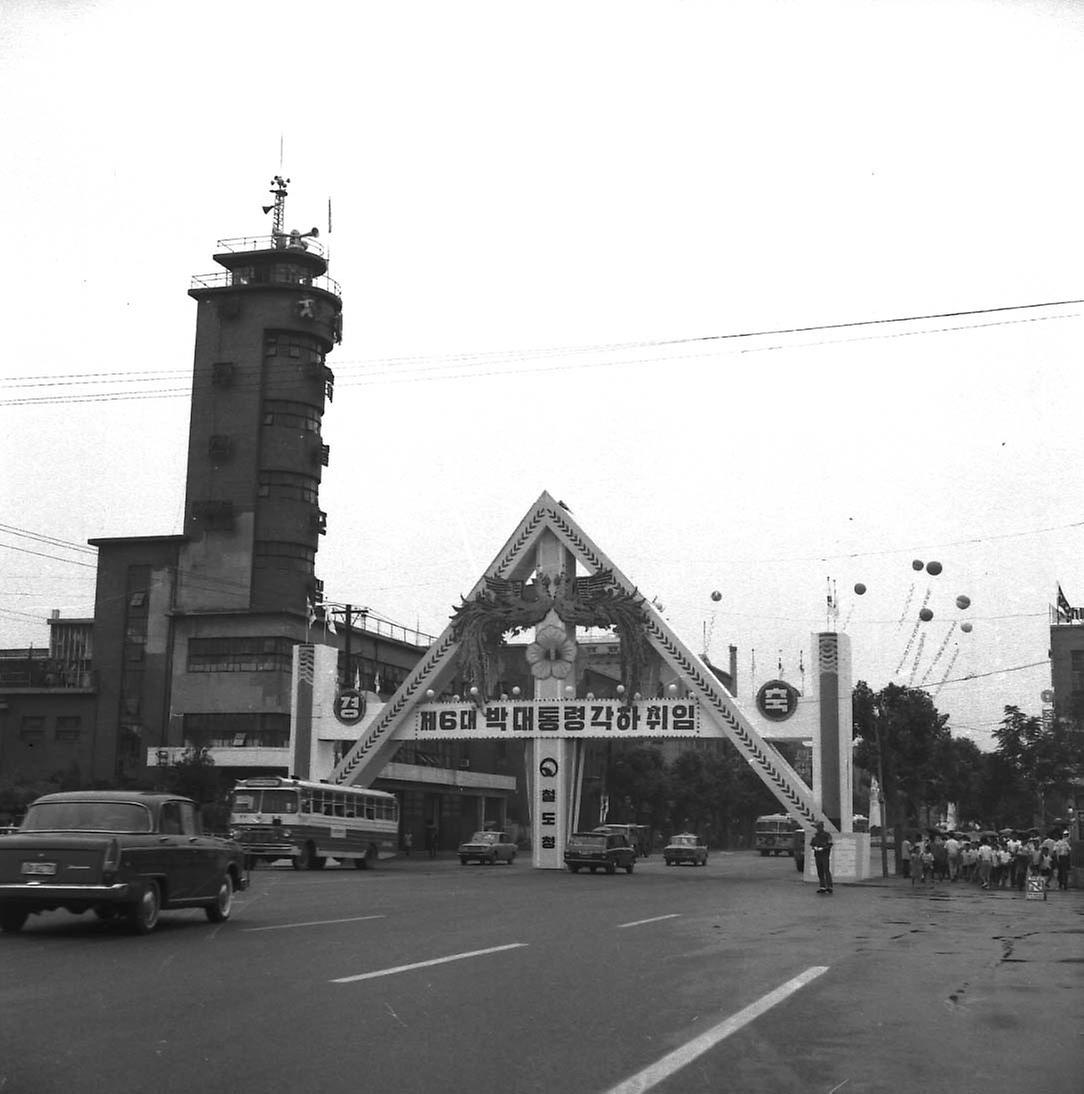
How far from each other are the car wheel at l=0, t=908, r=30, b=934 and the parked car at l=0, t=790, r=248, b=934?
12mm

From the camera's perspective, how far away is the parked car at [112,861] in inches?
604

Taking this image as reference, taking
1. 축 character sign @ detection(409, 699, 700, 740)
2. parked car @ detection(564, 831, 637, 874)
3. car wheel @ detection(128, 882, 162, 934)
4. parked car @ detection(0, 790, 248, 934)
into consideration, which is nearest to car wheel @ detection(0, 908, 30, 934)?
parked car @ detection(0, 790, 248, 934)

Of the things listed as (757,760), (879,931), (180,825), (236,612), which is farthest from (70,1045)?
(236,612)

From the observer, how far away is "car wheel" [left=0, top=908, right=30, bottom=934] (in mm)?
16039

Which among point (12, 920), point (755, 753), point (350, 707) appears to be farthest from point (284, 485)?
point (12, 920)

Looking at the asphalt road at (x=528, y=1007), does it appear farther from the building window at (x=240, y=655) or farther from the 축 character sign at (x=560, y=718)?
the building window at (x=240, y=655)

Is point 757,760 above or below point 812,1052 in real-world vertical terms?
above

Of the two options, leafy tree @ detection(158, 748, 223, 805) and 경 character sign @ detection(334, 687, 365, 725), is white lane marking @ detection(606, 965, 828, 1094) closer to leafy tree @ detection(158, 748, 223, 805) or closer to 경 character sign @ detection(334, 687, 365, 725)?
경 character sign @ detection(334, 687, 365, 725)

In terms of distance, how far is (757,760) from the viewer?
4647cm

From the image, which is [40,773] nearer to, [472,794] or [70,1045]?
[472,794]

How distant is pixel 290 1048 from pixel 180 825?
8936mm

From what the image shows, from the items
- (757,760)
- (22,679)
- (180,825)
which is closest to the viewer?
(180,825)

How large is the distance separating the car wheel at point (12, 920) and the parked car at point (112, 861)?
0.01 m

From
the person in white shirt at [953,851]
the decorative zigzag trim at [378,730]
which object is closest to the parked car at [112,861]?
the person in white shirt at [953,851]
